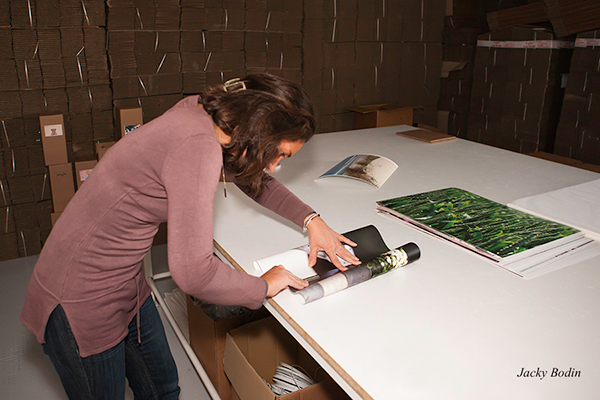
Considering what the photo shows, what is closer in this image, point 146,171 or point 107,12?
point 146,171

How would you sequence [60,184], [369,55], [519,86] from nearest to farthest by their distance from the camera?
[60,184] → [519,86] → [369,55]

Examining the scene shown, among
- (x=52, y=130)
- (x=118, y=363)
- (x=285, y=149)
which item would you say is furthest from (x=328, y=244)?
(x=52, y=130)

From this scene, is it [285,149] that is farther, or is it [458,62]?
[458,62]

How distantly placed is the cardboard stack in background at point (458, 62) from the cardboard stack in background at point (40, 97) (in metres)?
3.11

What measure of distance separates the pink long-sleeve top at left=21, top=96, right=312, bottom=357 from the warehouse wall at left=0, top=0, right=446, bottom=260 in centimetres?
212

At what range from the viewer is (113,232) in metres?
0.90

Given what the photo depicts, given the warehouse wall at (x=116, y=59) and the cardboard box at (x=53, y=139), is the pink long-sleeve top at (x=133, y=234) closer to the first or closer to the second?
the cardboard box at (x=53, y=139)

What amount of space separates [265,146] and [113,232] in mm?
357

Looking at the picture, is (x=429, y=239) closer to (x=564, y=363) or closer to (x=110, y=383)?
(x=564, y=363)

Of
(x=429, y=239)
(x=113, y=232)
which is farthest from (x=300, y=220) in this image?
(x=113, y=232)

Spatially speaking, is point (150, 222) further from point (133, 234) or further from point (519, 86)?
point (519, 86)

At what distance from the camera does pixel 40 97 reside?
271cm

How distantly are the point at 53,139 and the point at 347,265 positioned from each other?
2.34 metres

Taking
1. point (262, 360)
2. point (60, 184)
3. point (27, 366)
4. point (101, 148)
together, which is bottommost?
point (27, 366)
